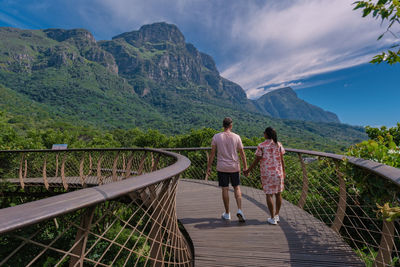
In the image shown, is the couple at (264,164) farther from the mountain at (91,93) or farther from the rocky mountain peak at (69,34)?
the rocky mountain peak at (69,34)

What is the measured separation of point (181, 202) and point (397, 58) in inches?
153

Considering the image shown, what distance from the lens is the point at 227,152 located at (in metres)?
3.19

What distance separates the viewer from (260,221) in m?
3.32

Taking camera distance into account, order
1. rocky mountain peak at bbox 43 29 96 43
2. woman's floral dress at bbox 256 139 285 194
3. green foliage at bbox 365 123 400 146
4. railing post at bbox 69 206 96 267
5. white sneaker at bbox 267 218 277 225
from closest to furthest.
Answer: railing post at bbox 69 206 96 267 → woman's floral dress at bbox 256 139 285 194 → white sneaker at bbox 267 218 277 225 → green foliage at bbox 365 123 400 146 → rocky mountain peak at bbox 43 29 96 43

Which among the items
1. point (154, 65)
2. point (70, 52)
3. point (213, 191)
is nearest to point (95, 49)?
point (70, 52)

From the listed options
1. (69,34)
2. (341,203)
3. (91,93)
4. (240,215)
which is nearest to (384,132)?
(341,203)

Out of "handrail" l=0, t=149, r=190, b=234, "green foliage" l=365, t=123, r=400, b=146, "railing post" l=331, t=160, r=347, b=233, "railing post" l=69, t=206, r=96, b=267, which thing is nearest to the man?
"railing post" l=331, t=160, r=347, b=233

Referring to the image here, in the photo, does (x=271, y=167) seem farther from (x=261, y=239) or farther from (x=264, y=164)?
(x=261, y=239)

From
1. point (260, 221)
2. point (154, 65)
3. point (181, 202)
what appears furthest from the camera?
point (154, 65)

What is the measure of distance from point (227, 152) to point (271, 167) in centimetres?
66

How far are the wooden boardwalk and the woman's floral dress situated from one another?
590 mm

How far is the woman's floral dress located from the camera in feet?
10.0

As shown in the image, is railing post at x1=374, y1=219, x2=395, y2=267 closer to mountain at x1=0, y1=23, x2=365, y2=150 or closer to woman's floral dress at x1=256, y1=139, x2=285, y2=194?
woman's floral dress at x1=256, y1=139, x2=285, y2=194

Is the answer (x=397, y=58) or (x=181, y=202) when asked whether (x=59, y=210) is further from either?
(x=181, y=202)
